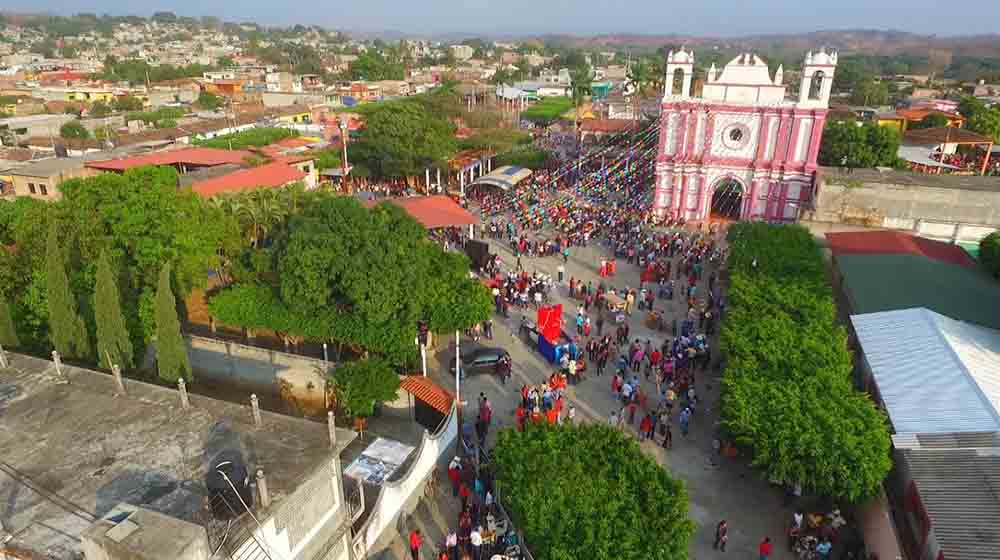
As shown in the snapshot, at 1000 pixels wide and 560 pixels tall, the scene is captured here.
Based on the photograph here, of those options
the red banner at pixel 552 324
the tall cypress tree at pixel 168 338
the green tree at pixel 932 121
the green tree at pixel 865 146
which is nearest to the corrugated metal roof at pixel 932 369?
the red banner at pixel 552 324

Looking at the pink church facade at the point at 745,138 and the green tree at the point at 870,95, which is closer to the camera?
the pink church facade at the point at 745,138

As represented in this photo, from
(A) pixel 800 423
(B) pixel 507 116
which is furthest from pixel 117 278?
(B) pixel 507 116

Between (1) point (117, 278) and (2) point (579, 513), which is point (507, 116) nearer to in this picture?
(1) point (117, 278)

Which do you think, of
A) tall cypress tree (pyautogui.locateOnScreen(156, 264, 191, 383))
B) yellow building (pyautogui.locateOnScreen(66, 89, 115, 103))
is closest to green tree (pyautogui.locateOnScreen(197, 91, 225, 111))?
yellow building (pyautogui.locateOnScreen(66, 89, 115, 103))

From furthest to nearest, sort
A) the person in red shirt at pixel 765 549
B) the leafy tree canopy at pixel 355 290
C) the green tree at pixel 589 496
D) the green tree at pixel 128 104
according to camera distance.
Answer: the green tree at pixel 128 104
the leafy tree canopy at pixel 355 290
the person in red shirt at pixel 765 549
the green tree at pixel 589 496

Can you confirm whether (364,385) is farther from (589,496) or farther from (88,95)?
(88,95)

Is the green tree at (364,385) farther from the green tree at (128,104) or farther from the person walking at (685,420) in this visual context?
the green tree at (128,104)
